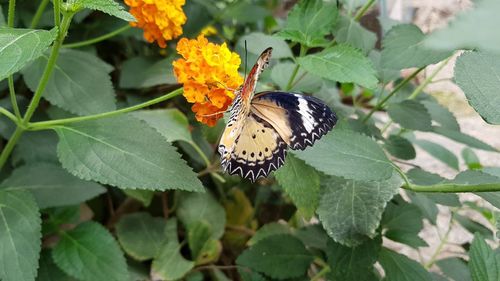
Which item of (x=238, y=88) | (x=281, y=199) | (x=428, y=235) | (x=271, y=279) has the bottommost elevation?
(x=428, y=235)

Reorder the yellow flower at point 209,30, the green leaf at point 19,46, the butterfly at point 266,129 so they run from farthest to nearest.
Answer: the yellow flower at point 209,30, the butterfly at point 266,129, the green leaf at point 19,46

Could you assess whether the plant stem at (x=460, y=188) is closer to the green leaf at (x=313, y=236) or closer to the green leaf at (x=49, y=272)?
the green leaf at (x=313, y=236)

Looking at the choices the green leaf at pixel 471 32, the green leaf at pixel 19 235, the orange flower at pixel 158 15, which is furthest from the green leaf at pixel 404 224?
the green leaf at pixel 471 32

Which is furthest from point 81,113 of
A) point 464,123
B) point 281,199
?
point 464,123

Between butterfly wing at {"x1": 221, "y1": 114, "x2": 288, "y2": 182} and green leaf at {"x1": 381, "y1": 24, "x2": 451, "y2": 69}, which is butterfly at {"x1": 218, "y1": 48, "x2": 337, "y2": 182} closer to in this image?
butterfly wing at {"x1": 221, "y1": 114, "x2": 288, "y2": 182}

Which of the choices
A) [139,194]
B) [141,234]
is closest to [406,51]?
[139,194]

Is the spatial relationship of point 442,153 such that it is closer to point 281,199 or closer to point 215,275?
point 281,199

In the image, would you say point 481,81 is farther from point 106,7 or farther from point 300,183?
point 106,7
